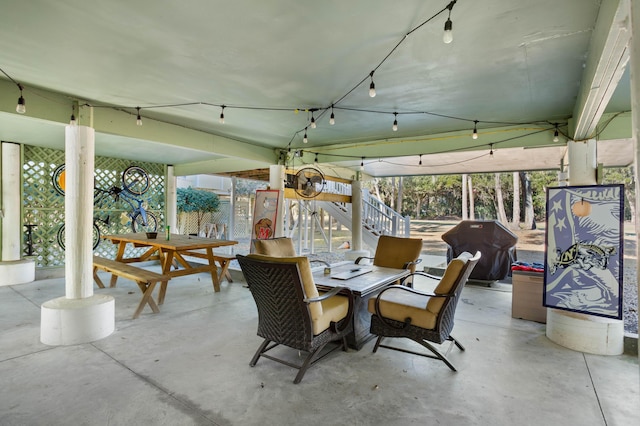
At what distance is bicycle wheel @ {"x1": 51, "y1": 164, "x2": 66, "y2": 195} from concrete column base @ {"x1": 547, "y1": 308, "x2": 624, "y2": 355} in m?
8.49

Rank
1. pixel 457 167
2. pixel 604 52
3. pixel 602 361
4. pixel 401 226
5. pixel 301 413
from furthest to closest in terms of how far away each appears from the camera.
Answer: pixel 401 226 → pixel 457 167 → pixel 602 361 → pixel 301 413 → pixel 604 52

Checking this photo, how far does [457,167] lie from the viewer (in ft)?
24.0

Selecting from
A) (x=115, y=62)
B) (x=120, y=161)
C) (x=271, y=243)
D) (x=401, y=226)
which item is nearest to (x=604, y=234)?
(x=271, y=243)

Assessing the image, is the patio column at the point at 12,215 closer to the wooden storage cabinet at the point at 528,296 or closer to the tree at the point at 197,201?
the tree at the point at 197,201

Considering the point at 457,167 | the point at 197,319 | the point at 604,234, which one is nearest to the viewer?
the point at 604,234

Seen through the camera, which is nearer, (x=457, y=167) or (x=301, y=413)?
(x=301, y=413)

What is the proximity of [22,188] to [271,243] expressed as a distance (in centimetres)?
526

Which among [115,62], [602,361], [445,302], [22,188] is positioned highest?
[115,62]

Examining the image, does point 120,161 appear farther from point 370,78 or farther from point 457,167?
point 457,167

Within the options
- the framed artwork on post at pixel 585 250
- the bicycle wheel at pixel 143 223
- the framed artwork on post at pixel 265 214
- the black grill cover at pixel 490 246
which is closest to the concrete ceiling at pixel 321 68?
the framed artwork on post at pixel 585 250

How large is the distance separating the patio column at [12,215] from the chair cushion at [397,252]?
616 centimetres

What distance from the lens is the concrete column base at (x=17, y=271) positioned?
18.3 feet

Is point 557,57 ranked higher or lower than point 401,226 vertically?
higher

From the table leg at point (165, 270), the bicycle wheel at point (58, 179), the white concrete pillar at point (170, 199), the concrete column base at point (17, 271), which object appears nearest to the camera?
the table leg at point (165, 270)
